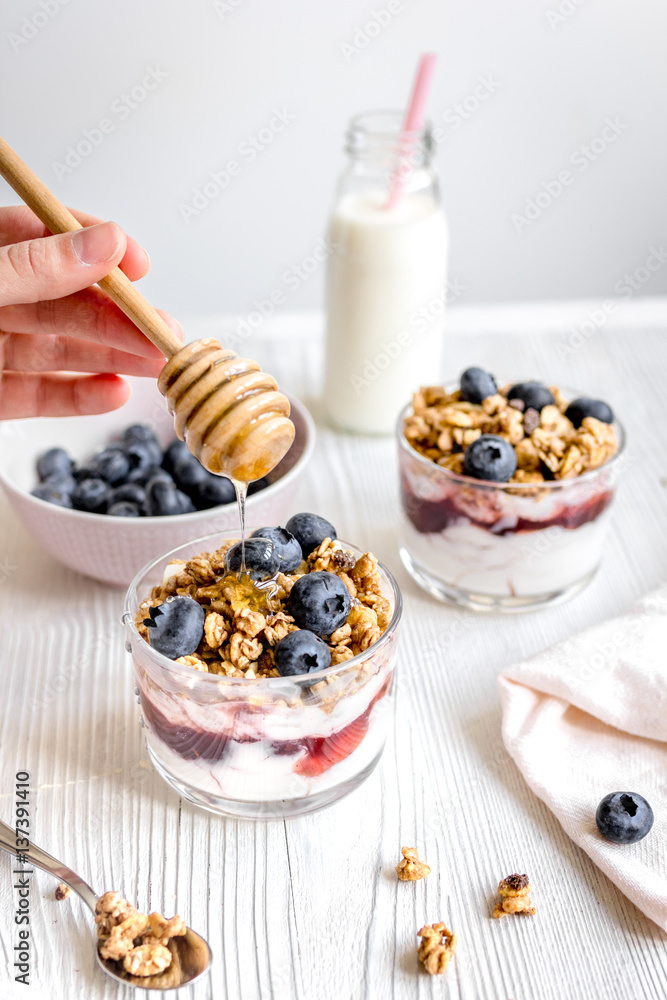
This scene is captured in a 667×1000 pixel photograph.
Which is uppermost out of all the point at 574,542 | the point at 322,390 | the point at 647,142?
the point at 647,142

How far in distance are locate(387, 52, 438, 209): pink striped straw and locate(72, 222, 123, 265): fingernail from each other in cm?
73

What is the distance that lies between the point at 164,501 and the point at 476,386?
0.43 meters

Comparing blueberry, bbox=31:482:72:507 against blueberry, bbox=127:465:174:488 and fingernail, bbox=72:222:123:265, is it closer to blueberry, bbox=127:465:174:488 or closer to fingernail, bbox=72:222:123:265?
blueberry, bbox=127:465:174:488

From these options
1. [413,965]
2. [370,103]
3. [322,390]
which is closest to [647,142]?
[370,103]

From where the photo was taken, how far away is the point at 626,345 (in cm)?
182

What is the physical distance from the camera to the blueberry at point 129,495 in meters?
1.19

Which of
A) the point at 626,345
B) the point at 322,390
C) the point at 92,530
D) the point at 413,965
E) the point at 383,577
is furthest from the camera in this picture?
the point at 626,345

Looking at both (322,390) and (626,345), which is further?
(626,345)

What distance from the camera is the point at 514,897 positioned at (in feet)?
2.61

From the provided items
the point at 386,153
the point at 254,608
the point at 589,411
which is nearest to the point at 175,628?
the point at 254,608

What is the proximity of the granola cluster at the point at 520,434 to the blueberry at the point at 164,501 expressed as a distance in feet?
1.00

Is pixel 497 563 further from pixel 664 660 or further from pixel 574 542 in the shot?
pixel 664 660

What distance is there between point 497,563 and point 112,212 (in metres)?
1.46

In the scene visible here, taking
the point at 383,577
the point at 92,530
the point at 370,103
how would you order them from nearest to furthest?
the point at 383,577, the point at 92,530, the point at 370,103
